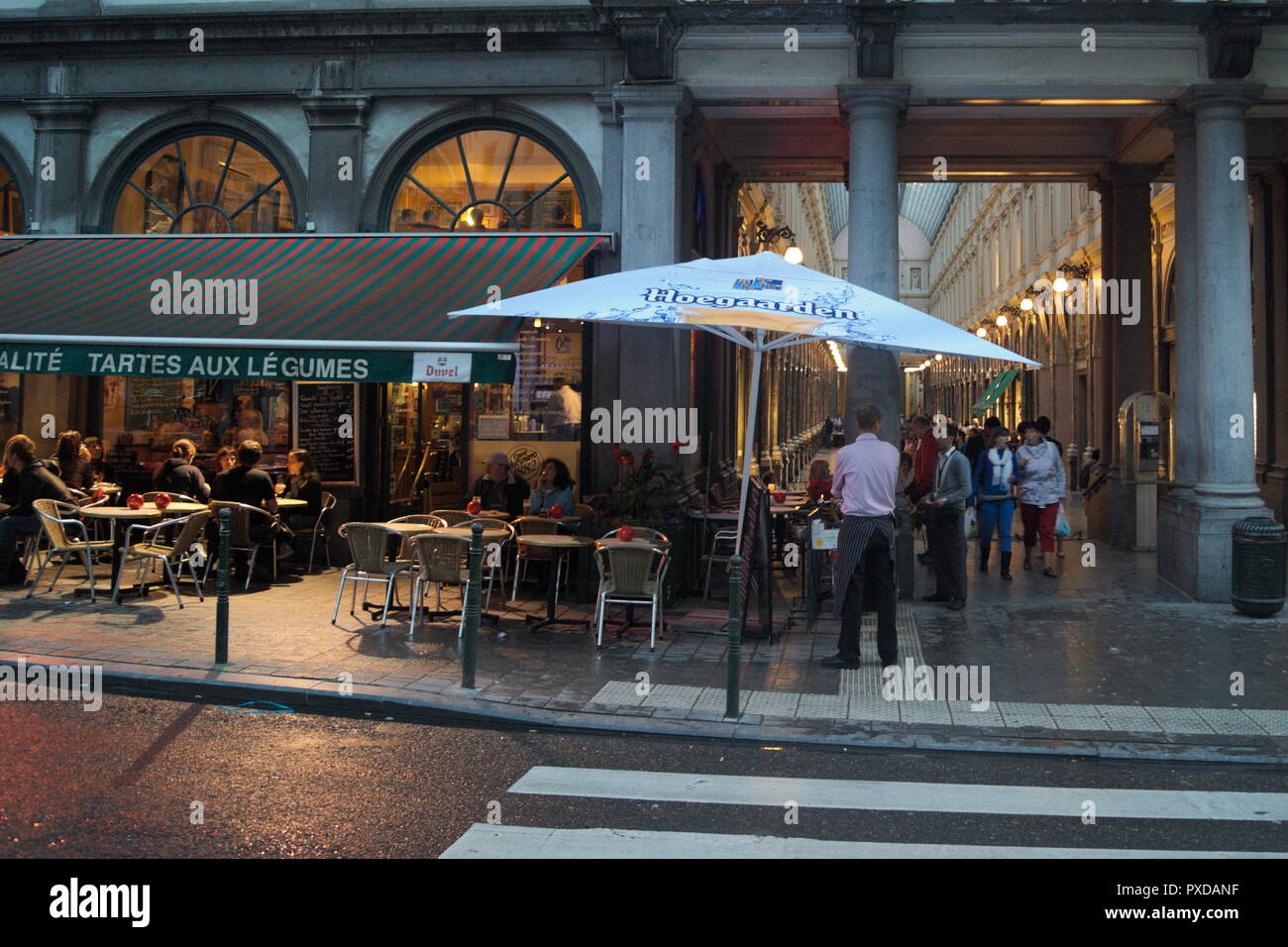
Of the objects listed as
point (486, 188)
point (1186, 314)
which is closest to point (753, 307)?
point (486, 188)

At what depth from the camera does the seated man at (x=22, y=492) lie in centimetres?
1130

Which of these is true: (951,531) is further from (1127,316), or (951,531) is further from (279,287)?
(279,287)

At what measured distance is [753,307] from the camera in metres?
8.64

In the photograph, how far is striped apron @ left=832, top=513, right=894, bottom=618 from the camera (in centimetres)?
862

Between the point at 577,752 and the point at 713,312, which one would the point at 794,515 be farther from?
the point at 577,752

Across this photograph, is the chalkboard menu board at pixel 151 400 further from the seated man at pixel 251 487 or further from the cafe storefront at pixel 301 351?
the seated man at pixel 251 487

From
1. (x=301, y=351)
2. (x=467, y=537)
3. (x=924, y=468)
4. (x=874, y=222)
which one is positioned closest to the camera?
(x=467, y=537)

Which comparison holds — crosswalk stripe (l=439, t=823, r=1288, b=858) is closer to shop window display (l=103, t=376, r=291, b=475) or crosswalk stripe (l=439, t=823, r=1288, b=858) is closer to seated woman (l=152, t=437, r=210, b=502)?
seated woman (l=152, t=437, r=210, b=502)

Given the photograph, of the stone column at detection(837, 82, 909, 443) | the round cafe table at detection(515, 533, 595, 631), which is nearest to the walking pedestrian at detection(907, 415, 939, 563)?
the stone column at detection(837, 82, 909, 443)

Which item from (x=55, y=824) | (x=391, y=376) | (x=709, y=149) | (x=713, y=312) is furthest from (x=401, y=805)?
(x=709, y=149)

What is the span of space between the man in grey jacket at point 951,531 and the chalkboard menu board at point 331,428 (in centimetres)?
670

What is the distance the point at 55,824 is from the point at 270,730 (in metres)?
1.92

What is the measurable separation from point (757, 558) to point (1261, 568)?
4.79 metres

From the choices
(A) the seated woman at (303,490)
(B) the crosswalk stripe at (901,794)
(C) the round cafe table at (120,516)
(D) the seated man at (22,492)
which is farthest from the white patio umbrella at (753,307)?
(D) the seated man at (22,492)
